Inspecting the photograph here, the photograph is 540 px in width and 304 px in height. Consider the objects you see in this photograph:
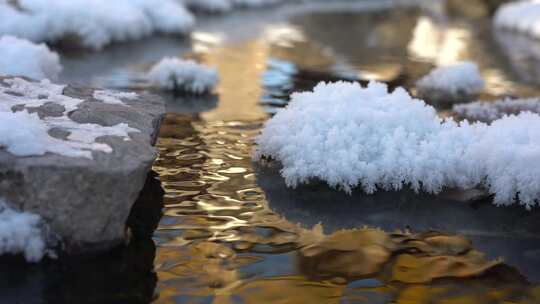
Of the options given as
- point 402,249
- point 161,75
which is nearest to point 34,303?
point 402,249

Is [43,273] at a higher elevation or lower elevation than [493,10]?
lower

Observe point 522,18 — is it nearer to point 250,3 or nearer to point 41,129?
point 250,3

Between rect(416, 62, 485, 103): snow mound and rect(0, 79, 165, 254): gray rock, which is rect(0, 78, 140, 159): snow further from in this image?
rect(416, 62, 485, 103): snow mound

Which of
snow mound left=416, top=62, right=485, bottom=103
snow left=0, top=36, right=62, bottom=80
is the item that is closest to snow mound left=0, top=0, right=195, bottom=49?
snow left=0, top=36, right=62, bottom=80

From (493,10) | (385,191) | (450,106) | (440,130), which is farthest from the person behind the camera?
(493,10)

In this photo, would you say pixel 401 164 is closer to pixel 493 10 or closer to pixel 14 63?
pixel 14 63

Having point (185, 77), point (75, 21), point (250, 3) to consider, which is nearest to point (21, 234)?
point (185, 77)
